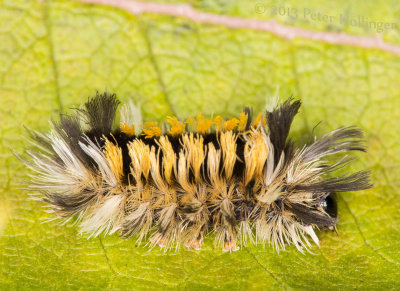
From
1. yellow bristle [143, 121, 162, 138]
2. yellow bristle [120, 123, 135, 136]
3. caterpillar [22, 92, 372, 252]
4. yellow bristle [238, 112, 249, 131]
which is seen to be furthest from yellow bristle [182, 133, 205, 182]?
yellow bristle [120, 123, 135, 136]

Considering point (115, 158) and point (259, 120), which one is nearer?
point (115, 158)

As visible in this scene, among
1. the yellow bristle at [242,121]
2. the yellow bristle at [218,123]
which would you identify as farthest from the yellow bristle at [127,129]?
the yellow bristle at [242,121]

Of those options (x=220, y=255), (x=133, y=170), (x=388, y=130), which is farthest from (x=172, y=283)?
(x=388, y=130)

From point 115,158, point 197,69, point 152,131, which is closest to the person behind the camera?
point 115,158

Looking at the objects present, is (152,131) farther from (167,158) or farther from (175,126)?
(167,158)

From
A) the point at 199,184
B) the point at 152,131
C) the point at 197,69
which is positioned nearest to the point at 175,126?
the point at 152,131

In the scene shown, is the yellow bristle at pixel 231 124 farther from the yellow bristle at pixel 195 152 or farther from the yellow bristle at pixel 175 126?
the yellow bristle at pixel 175 126

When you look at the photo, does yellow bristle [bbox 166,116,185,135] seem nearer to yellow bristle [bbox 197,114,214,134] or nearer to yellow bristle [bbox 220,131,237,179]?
yellow bristle [bbox 197,114,214,134]

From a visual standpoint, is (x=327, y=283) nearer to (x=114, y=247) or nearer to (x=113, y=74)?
(x=114, y=247)
